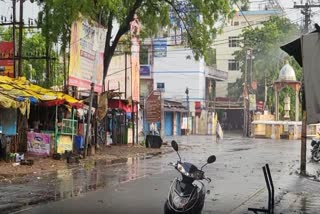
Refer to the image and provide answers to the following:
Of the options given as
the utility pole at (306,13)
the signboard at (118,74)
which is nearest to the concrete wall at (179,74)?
the signboard at (118,74)

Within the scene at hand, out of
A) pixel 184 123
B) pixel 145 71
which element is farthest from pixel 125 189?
pixel 145 71

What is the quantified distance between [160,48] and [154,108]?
1066 inches

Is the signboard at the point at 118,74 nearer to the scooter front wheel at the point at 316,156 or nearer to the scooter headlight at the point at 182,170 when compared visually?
the scooter front wheel at the point at 316,156

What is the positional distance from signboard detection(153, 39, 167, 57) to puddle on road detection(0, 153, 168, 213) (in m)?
35.9

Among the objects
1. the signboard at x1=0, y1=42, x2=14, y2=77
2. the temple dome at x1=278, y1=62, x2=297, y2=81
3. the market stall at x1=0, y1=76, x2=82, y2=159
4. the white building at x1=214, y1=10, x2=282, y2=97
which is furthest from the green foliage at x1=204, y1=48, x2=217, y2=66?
Result: the signboard at x1=0, y1=42, x2=14, y2=77

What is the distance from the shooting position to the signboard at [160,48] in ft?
188

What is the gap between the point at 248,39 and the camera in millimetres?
66250

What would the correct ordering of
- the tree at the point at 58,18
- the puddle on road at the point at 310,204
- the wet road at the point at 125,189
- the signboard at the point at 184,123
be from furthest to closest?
the signboard at the point at 184,123
the tree at the point at 58,18
the wet road at the point at 125,189
the puddle on road at the point at 310,204

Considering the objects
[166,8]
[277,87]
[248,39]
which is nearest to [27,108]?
[166,8]

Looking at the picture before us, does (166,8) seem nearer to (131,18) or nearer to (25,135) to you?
(131,18)

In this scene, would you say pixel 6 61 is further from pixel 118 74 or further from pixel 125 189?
pixel 125 189

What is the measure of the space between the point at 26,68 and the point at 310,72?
38.4 meters

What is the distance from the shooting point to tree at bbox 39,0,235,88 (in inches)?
957

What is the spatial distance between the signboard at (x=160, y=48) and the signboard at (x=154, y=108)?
2233 cm
